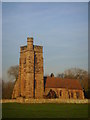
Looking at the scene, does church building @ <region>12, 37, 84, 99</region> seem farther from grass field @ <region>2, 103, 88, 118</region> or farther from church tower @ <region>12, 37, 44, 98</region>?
grass field @ <region>2, 103, 88, 118</region>

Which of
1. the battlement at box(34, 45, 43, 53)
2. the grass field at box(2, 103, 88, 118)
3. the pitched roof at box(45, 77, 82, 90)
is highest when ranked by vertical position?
the battlement at box(34, 45, 43, 53)

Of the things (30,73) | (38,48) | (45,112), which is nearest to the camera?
(45,112)

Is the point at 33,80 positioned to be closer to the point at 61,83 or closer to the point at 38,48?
the point at 38,48

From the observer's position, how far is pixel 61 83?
5728 centimetres

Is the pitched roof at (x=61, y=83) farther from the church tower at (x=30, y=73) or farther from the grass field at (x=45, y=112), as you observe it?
the grass field at (x=45, y=112)

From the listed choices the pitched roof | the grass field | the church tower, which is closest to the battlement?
the church tower

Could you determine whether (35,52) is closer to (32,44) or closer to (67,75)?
(32,44)

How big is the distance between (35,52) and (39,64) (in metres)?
2.44

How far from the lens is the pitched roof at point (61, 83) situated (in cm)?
5575

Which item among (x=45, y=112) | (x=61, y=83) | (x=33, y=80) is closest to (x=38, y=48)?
(x=33, y=80)

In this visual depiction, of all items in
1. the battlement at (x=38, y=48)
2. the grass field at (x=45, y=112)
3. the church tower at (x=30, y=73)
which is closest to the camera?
the grass field at (x=45, y=112)

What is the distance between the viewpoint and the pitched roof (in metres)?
55.8

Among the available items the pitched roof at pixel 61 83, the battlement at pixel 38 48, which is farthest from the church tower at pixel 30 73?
the pitched roof at pixel 61 83

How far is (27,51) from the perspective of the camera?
52531mm
